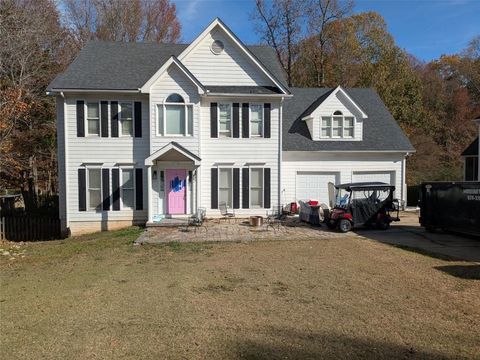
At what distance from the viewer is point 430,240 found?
14250 millimetres

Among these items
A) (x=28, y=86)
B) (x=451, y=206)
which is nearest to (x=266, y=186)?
(x=451, y=206)

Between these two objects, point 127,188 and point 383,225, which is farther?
point 127,188

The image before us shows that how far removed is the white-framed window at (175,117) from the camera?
18.0 m

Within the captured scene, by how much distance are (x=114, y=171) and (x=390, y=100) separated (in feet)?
86.9

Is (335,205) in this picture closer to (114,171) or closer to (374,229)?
(374,229)

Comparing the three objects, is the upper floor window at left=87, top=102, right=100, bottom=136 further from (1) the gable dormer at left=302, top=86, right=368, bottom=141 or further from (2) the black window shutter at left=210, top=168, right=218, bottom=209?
(1) the gable dormer at left=302, top=86, right=368, bottom=141

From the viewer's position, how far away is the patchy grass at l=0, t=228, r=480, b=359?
5426mm

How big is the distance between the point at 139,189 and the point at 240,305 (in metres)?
12.4

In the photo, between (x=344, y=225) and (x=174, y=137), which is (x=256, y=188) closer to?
(x=174, y=137)

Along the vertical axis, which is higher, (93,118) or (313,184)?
(93,118)

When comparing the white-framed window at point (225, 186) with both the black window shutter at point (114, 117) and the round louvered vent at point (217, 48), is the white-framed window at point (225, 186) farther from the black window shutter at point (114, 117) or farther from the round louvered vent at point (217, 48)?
the round louvered vent at point (217, 48)

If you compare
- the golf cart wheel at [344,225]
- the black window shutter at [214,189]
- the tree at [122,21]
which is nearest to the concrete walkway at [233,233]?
the golf cart wheel at [344,225]

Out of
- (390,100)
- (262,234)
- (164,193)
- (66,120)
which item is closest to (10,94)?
(66,120)

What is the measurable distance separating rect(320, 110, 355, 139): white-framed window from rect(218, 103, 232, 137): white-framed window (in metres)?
5.37
